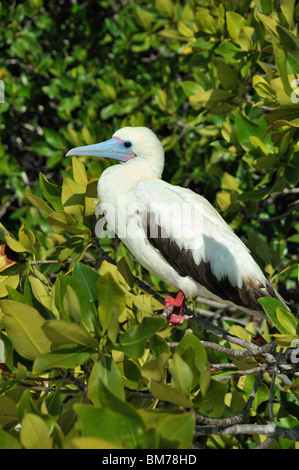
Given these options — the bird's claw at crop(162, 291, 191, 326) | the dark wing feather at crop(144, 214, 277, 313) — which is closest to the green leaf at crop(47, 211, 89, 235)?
the dark wing feather at crop(144, 214, 277, 313)

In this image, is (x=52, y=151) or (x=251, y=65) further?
(x=52, y=151)

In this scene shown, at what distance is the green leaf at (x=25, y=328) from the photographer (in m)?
1.69

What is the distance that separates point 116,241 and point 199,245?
3.31 feet

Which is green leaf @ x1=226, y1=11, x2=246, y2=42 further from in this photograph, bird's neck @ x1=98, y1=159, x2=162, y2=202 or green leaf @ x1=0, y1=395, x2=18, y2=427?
green leaf @ x1=0, y1=395, x2=18, y2=427

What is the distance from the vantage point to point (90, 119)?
4.28m

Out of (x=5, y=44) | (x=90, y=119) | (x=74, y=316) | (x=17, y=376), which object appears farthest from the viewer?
(x=5, y=44)

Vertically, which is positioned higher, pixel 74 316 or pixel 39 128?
pixel 74 316

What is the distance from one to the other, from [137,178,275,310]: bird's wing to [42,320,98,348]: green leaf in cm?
125

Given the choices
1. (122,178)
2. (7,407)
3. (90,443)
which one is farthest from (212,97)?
(90,443)

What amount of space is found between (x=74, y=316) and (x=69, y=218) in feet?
2.90

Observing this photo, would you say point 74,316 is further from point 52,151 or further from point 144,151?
point 52,151

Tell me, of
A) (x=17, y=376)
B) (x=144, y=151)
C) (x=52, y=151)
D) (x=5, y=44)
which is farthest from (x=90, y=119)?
(x=17, y=376)

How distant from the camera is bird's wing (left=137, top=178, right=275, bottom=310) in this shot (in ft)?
9.22

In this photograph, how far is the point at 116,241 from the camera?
12.2 ft
